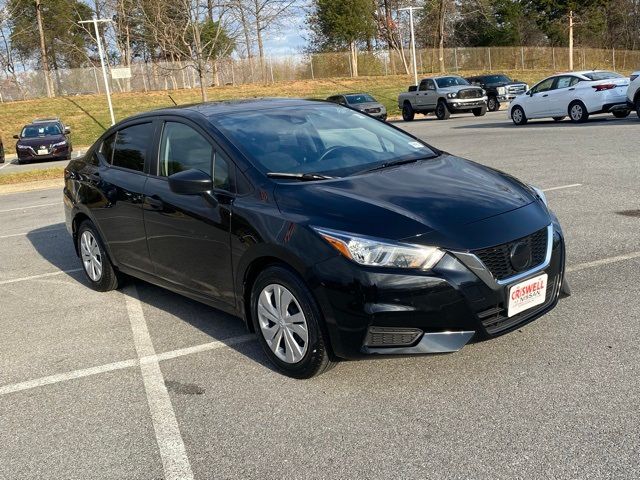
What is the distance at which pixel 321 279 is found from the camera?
357 cm

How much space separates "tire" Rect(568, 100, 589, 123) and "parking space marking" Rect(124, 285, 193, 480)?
56.8ft

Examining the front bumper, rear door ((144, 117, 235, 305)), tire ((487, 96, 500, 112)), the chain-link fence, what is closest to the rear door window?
rear door ((144, 117, 235, 305))

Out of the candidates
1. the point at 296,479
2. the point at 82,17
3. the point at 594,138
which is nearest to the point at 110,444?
the point at 296,479

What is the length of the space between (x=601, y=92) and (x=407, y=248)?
57.6 ft

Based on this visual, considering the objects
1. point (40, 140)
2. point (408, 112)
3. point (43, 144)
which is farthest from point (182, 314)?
point (408, 112)

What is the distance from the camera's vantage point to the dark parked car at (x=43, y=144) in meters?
24.2

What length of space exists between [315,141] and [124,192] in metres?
1.77

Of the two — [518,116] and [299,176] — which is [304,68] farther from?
[299,176]

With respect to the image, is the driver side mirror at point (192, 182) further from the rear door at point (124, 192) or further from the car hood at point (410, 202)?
the rear door at point (124, 192)

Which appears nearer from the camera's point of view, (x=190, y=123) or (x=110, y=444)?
(x=110, y=444)

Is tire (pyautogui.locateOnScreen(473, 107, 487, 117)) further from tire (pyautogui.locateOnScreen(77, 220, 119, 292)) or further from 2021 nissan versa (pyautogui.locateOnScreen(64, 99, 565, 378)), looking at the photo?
tire (pyautogui.locateOnScreen(77, 220, 119, 292))

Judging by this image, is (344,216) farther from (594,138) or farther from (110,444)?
(594,138)

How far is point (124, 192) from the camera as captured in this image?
5.45 metres

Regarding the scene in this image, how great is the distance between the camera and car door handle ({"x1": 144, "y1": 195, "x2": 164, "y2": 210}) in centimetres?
494
